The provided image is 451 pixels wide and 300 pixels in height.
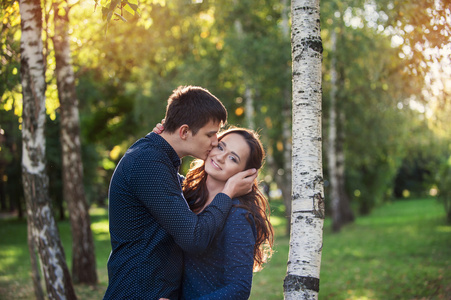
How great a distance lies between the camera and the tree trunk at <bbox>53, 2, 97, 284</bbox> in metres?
8.41

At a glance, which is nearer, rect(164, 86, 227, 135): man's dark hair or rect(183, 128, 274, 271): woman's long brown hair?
rect(164, 86, 227, 135): man's dark hair

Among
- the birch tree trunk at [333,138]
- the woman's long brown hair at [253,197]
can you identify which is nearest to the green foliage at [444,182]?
the birch tree trunk at [333,138]

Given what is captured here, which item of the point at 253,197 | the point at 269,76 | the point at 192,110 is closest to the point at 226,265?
the point at 253,197

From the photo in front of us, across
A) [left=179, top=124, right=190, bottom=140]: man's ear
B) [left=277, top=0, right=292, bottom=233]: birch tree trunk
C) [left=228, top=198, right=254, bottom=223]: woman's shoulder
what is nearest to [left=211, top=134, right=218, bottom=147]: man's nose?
[left=179, top=124, right=190, bottom=140]: man's ear

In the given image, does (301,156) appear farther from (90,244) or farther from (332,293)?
(90,244)

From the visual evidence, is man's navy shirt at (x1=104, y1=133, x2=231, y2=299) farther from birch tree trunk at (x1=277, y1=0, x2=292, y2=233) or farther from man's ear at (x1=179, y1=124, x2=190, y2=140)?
birch tree trunk at (x1=277, y1=0, x2=292, y2=233)

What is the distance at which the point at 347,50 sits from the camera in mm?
16781

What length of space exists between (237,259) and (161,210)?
0.51m

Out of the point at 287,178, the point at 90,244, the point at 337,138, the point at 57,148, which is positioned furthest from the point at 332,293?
the point at 57,148

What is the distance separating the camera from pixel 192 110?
283 cm

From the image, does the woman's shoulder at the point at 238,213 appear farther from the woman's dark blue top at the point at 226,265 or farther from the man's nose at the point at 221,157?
the man's nose at the point at 221,157

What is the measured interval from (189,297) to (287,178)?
15.6 metres

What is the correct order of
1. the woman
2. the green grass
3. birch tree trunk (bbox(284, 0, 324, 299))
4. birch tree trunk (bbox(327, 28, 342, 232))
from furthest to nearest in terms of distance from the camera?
birch tree trunk (bbox(327, 28, 342, 232)) < the green grass < birch tree trunk (bbox(284, 0, 324, 299)) < the woman

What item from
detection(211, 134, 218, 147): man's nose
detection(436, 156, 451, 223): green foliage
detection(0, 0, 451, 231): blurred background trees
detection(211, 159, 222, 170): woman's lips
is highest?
detection(0, 0, 451, 231): blurred background trees
